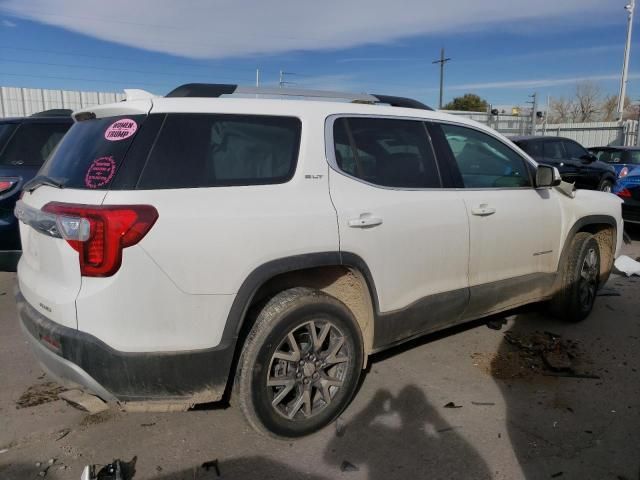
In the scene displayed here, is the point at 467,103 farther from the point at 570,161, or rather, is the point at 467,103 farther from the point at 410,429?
the point at 410,429

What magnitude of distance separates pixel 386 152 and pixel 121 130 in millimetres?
1614

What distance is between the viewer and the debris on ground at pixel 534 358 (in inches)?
153

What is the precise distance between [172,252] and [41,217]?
71 cm

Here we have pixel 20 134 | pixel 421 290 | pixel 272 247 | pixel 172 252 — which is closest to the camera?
pixel 172 252

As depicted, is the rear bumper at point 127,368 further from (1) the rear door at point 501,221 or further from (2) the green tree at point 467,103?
(2) the green tree at point 467,103

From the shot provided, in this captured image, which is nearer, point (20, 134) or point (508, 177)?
point (508, 177)

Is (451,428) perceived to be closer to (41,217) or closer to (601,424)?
(601,424)

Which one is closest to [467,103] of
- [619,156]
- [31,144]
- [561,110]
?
[561,110]

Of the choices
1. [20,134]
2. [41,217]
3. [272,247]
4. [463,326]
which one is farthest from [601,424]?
[20,134]

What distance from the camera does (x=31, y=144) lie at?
18.4 feet

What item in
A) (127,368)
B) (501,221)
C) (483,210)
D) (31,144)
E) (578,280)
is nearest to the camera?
(127,368)

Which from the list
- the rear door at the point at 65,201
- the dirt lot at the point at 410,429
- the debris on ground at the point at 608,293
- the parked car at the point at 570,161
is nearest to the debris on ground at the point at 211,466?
the dirt lot at the point at 410,429

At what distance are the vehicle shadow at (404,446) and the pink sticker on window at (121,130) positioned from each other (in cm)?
199

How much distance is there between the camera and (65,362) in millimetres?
2475
